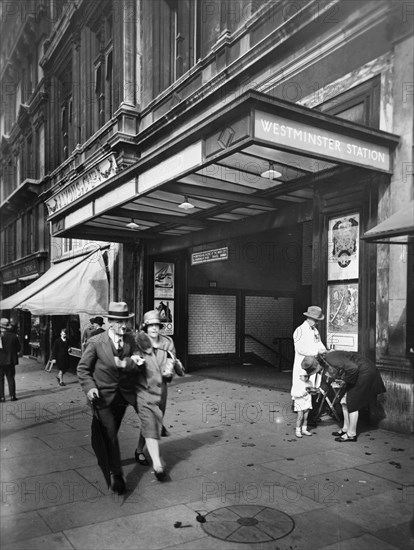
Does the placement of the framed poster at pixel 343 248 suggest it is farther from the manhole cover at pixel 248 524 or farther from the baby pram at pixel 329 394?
the manhole cover at pixel 248 524

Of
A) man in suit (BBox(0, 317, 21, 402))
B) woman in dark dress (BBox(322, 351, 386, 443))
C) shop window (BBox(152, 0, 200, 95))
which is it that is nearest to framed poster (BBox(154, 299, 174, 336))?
man in suit (BBox(0, 317, 21, 402))

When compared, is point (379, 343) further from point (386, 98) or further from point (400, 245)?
point (386, 98)

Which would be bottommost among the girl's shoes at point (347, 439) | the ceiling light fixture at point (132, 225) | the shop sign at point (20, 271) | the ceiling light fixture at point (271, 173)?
the girl's shoes at point (347, 439)

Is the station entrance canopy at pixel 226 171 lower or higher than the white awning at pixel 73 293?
higher

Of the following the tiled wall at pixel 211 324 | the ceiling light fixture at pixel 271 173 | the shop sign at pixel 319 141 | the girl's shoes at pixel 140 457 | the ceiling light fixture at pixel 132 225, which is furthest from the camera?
the tiled wall at pixel 211 324

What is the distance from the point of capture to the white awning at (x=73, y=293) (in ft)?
47.4

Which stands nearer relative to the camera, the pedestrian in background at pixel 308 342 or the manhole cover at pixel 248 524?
the manhole cover at pixel 248 524

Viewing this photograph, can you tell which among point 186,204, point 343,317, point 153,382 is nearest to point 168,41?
point 186,204

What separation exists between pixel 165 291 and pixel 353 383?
9.11 metres

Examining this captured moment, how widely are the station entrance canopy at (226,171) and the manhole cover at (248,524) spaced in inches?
170

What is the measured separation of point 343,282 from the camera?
8.51m

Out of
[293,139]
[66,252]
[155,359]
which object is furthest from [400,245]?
[66,252]

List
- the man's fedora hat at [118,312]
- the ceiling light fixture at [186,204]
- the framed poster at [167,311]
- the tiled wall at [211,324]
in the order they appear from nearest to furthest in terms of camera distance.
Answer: the man's fedora hat at [118,312] → the ceiling light fixture at [186,204] → the framed poster at [167,311] → the tiled wall at [211,324]

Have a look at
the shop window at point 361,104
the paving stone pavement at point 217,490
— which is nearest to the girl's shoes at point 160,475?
the paving stone pavement at point 217,490
